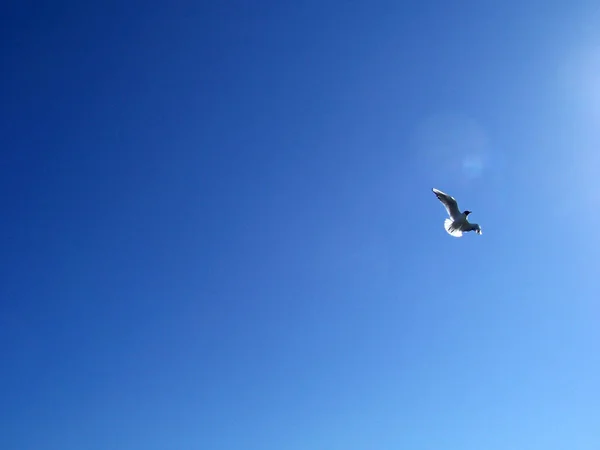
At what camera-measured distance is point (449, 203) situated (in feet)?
87.0

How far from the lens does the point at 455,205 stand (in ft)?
86.8

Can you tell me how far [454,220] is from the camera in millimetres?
26984

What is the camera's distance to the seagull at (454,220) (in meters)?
26.5

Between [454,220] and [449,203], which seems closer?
[449,203]

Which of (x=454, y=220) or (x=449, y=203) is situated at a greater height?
(x=449, y=203)

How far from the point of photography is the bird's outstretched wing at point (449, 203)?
2639 cm

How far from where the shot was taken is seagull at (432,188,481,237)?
2650 centimetres

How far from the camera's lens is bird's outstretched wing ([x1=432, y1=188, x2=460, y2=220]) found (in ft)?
86.6

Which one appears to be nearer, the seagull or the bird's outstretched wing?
the bird's outstretched wing

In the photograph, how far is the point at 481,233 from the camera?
26.5m

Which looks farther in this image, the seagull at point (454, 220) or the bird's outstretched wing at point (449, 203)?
the seagull at point (454, 220)

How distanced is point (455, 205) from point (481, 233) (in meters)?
1.82

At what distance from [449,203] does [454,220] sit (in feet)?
3.29
